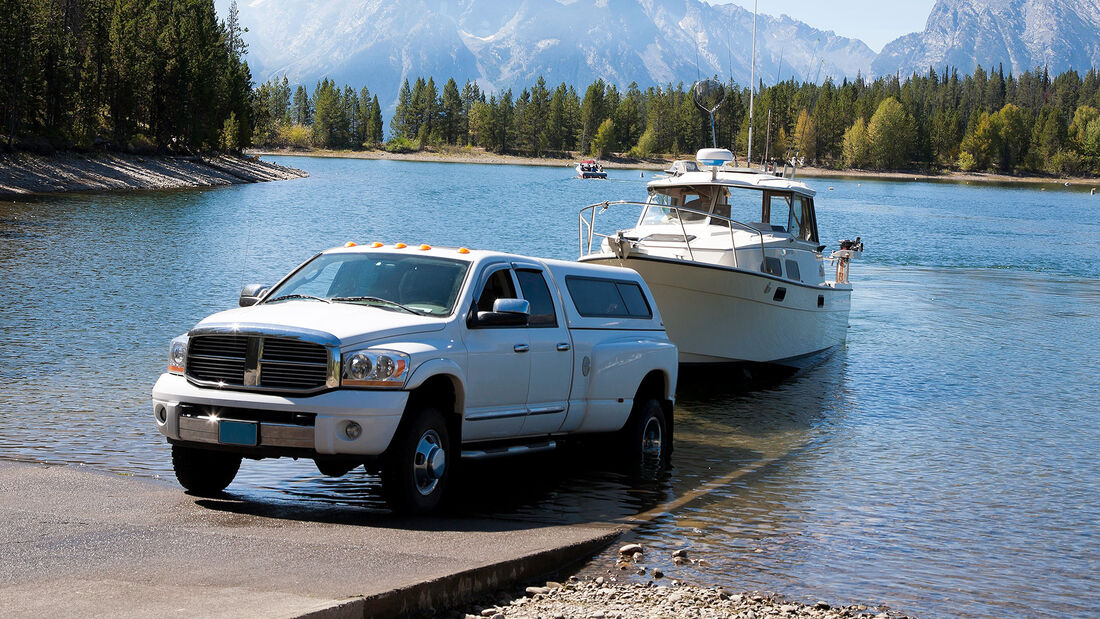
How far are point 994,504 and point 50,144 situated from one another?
6935 centimetres

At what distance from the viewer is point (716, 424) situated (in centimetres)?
1681

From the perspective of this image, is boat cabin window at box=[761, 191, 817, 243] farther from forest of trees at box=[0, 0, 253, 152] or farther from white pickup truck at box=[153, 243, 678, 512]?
forest of trees at box=[0, 0, 253, 152]

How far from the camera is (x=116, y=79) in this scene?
278ft

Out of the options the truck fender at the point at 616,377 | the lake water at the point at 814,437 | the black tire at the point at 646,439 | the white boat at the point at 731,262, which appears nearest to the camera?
the lake water at the point at 814,437

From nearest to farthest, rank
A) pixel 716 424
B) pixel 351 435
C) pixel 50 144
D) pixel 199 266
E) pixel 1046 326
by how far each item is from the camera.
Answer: pixel 351 435 < pixel 716 424 < pixel 1046 326 < pixel 199 266 < pixel 50 144

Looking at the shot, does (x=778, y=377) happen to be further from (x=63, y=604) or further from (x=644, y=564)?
(x=63, y=604)

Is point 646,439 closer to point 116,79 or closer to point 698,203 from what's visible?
point 698,203

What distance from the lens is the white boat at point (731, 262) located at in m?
19.8

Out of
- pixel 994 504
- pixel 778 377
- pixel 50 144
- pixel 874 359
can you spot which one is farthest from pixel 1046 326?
pixel 50 144

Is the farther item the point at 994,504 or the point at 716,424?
the point at 716,424

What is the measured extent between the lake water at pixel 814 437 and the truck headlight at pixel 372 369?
1693 millimetres

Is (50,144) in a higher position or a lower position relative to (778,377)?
higher

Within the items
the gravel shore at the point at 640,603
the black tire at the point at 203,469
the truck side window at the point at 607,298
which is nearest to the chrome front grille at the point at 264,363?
→ the black tire at the point at 203,469

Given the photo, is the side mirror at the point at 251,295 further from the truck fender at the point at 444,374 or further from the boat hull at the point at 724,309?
the boat hull at the point at 724,309
